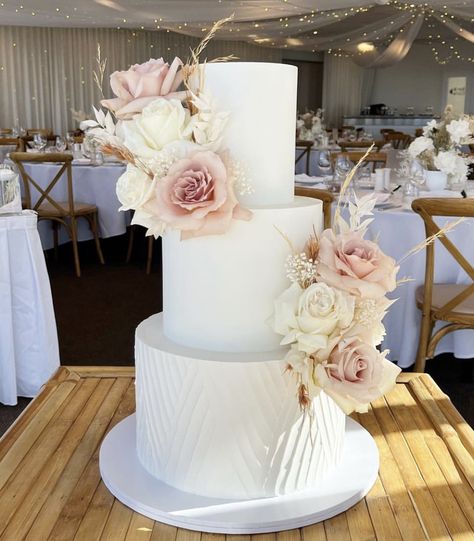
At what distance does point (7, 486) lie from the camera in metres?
1.11

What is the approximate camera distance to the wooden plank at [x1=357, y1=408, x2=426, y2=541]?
100 centimetres

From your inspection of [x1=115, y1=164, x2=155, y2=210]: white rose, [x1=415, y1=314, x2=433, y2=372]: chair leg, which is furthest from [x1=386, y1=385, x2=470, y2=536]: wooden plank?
[x1=415, y1=314, x2=433, y2=372]: chair leg

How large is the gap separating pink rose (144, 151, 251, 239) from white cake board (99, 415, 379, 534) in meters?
0.43

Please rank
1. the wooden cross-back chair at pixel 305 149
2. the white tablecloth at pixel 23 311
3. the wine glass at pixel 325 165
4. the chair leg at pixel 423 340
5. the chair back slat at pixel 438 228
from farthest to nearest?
the wooden cross-back chair at pixel 305 149, the wine glass at pixel 325 165, the chair leg at pixel 423 340, the white tablecloth at pixel 23 311, the chair back slat at pixel 438 228

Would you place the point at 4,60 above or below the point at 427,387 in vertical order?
above

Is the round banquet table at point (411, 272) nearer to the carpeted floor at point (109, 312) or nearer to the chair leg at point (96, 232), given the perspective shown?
the carpeted floor at point (109, 312)

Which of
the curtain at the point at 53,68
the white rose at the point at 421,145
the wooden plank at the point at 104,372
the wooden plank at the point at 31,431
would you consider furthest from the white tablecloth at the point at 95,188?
the curtain at the point at 53,68

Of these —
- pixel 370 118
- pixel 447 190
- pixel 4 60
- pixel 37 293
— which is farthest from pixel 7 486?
pixel 370 118

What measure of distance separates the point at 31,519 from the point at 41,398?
0.44m

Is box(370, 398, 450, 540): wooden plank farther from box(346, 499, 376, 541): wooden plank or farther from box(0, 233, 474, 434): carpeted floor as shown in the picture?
box(0, 233, 474, 434): carpeted floor

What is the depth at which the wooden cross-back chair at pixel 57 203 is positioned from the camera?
4781mm

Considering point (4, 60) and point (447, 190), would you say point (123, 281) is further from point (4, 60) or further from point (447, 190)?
point (4, 60)

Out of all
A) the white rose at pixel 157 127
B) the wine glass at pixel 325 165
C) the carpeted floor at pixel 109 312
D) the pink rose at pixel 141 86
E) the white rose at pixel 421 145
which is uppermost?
the pink rose at pixel 141 86

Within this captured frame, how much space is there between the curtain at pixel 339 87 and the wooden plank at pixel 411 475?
14404mm
